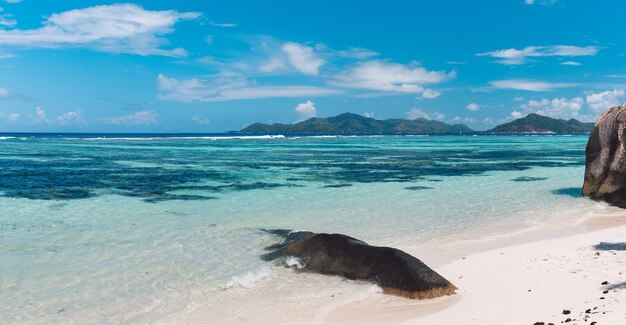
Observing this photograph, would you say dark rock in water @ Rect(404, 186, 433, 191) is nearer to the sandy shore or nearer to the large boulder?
the large boulder

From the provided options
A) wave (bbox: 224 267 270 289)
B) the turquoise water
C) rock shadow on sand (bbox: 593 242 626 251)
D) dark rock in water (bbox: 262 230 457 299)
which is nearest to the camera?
dark rock in water (bbox: 262 230 457 299)

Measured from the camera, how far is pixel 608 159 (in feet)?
67.8

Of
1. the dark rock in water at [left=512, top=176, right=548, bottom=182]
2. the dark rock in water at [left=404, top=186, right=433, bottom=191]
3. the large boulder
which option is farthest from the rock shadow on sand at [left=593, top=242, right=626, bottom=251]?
the dark rock in water at [left=512, top=176, right=548, bottom=182]

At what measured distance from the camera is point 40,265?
11.1 meters

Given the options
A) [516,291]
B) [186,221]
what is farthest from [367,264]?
[186,221]

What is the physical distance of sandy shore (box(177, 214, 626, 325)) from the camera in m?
7.64

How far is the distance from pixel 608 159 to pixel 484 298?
1555 centimetres

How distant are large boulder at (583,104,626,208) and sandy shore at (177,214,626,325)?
9.79 meters

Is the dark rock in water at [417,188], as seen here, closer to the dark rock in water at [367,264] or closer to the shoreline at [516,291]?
the shoreline at [516,291]

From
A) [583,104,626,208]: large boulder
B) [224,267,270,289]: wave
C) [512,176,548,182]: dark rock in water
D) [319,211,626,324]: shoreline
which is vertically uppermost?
[583,104,626,208]: large boulder

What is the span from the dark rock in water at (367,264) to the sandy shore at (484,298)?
0.25 m

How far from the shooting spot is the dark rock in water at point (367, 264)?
29.5ft

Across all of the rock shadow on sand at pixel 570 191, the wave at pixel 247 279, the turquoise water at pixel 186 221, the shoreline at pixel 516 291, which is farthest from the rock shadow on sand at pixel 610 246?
the rock shadow on sand at pixel 570 191

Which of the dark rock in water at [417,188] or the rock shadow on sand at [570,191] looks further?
the dark rock in water at [417,188]
